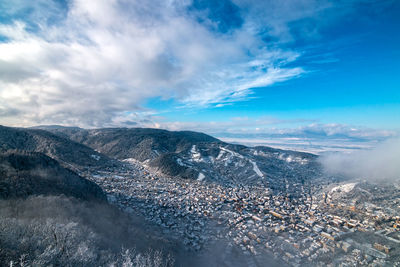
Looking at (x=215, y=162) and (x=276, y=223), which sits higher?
(x=215, y=162)

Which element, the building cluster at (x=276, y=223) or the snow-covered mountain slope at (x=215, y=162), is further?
the snow-covered mountain slope at (x=215, y=162)

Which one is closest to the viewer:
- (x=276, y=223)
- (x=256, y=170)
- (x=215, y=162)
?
(x=276, y=223)

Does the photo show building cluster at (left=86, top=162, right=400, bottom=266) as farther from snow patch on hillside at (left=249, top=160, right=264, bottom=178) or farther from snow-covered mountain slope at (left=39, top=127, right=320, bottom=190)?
snow patch on hillside at (left=249, top=160, right=264, bottom=178)

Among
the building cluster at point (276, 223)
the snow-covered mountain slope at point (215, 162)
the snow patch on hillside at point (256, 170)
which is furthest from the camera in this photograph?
the snow patch on hillside at point (256, 170)

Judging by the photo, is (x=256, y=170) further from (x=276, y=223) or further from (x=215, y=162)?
(x=276, y=223)

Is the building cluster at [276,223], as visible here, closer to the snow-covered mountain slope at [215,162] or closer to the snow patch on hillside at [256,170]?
the snow-covered mountain slope at [215,162]

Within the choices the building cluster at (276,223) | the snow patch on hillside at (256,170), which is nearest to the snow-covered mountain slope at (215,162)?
the snow patch on hillside at (256,170)

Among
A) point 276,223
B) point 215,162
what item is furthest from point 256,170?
point 276,223

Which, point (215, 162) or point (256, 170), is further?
point (215, 162)
